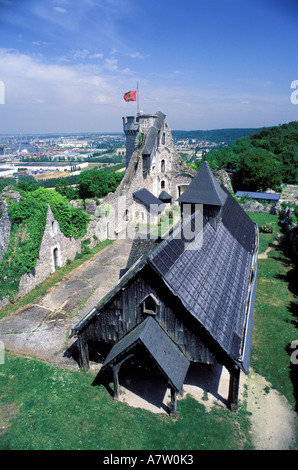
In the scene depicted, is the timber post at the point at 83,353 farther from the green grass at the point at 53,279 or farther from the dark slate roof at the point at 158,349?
the green grass at the point at 53,279

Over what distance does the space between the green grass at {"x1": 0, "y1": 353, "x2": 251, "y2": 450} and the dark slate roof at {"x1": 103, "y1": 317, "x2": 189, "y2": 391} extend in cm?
167

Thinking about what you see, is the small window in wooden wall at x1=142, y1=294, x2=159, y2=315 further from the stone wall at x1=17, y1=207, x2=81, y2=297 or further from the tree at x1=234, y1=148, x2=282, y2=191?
the tree at x1=234, y1=148, x2=282, y2=191

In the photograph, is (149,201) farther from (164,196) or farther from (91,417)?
(91,417)

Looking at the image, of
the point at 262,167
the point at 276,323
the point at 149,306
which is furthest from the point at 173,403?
the point at 262,167

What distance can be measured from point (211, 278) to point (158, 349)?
12.5 feet

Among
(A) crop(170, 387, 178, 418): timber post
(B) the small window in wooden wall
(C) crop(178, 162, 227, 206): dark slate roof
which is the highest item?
(C) crop(178, 162, 227, 206): dark slate roof

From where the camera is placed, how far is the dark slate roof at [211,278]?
944 centimetres

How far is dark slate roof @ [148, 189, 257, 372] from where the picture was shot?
31.0 feet

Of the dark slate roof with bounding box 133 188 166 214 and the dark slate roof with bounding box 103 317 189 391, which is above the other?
the dark slate roof with bounding box 133 188 166 214

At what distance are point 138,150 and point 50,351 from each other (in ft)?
94.4

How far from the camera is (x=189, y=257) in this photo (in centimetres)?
1108

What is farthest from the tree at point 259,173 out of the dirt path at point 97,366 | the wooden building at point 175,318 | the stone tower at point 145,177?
the wooden building at point 175,318


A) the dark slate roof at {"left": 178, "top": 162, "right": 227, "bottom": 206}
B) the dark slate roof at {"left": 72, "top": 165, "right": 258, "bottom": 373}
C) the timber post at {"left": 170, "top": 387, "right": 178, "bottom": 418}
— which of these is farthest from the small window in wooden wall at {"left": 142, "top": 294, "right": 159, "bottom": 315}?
the dark slate roof at {"left": 178, "top": 162, "right": 227, "bottom": 206}
